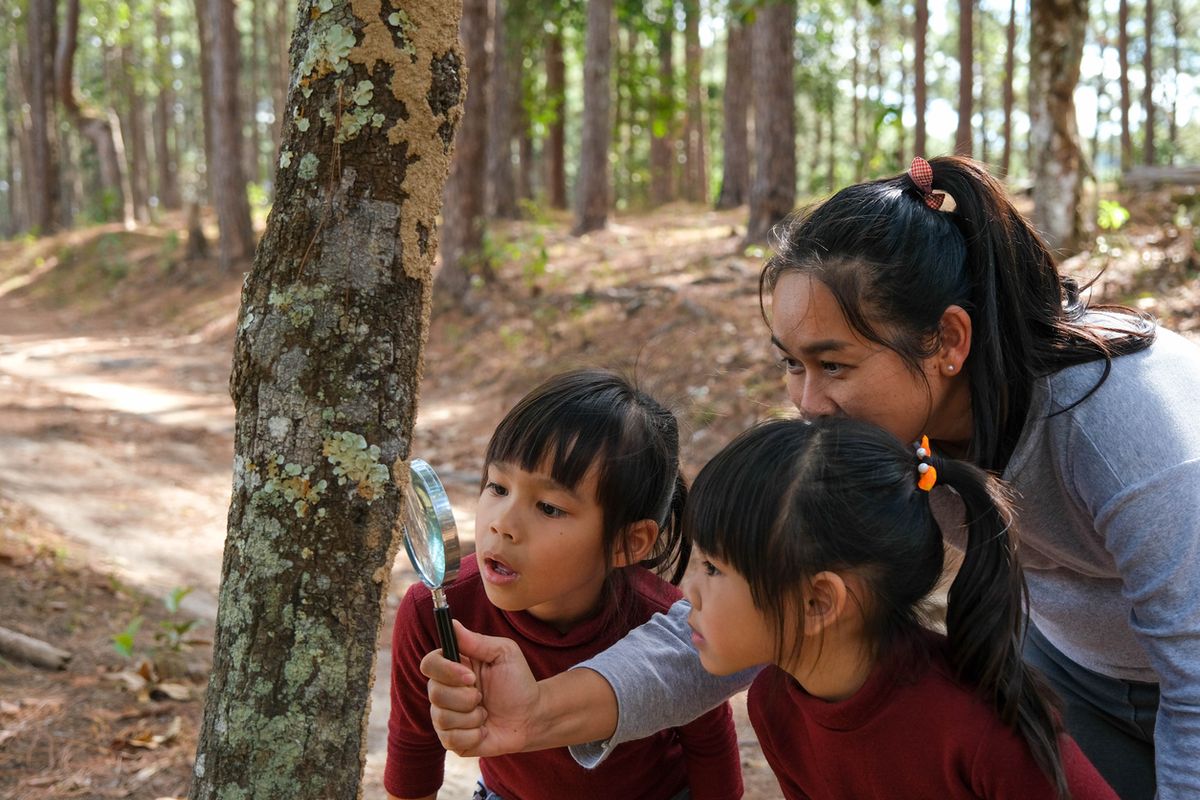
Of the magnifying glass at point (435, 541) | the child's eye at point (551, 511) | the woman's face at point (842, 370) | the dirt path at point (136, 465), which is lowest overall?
the dirt path at point (136, 465)

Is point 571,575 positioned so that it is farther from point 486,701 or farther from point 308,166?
point 308,166

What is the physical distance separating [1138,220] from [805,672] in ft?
26.9

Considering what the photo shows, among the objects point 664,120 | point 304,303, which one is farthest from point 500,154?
point 304,303

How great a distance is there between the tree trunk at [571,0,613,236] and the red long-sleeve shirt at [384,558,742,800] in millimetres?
10219

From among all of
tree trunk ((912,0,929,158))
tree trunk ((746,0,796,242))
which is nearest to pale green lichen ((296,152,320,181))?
tree trunk ((746,0,796,242))

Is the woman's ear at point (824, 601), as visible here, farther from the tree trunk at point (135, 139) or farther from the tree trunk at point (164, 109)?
the tree trunk at point (164, 109)

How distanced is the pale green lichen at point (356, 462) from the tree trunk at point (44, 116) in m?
20.3

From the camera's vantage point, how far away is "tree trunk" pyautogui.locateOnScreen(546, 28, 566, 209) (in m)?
14.7

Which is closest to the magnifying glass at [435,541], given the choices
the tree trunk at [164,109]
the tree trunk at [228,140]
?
the tree trunk at [228,140]

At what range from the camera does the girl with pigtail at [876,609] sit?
1.60 meters

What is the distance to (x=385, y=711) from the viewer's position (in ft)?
12.2

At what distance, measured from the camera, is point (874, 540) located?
1.61 meters

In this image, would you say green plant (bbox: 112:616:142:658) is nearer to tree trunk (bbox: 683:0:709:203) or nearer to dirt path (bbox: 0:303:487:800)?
dirt path (bbox: 0:303:487:800)

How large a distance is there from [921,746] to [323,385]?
43.4 inches
